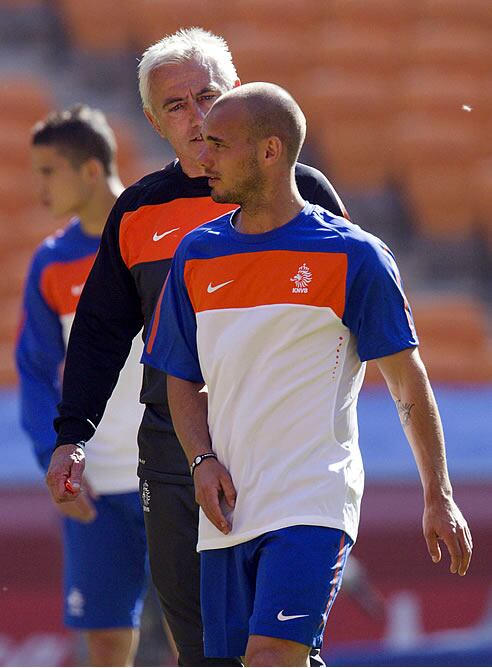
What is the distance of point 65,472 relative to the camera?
3.08 metres

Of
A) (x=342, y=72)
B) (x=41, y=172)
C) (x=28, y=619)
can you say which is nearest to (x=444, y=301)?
(x=342, y=72)

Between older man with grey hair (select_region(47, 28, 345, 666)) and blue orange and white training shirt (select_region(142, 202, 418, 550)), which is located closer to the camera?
blue orange and white training shirt (select_region(142, 202, 418, 550))

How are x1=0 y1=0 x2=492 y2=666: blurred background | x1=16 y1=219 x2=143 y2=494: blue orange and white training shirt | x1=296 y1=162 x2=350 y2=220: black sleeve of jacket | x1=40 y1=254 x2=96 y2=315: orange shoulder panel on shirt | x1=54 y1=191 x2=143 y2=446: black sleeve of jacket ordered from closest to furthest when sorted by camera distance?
x1=296 y1=162 x2=350 y2=220: black sleeve of jacket
x1=54 y1=191 x2=143 y2=446: black sleeve of jacket
x1=16 y1=219 x2=143 y2=494: blue orange and white training shirt
x1=40 y1=254 x2=96 y2=315: orange shoulder panel on shirt
x1=0 y1=0 x2=492 y2=666: blurred background

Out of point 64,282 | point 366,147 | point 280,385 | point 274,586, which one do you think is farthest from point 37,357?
point 366,147

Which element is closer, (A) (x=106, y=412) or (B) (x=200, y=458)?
(B) (x=200, y=458)

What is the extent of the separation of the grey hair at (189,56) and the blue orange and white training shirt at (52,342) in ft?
3.44

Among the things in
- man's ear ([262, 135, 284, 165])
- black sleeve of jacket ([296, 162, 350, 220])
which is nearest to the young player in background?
black sleeve of jacket ([296, 162, 350, 220])

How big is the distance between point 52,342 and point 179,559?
1.37 meters

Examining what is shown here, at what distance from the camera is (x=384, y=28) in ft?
31.9

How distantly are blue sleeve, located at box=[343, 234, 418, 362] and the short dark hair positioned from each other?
2.03m

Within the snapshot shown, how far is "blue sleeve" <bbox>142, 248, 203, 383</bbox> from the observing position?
2.92m

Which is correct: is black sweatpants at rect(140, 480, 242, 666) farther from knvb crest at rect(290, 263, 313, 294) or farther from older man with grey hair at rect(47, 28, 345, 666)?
knvb crest at rect(290, 263, 313, 294)

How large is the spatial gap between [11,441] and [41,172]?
227 cm

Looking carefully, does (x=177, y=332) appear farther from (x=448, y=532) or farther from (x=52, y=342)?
(x=52, y=342)
